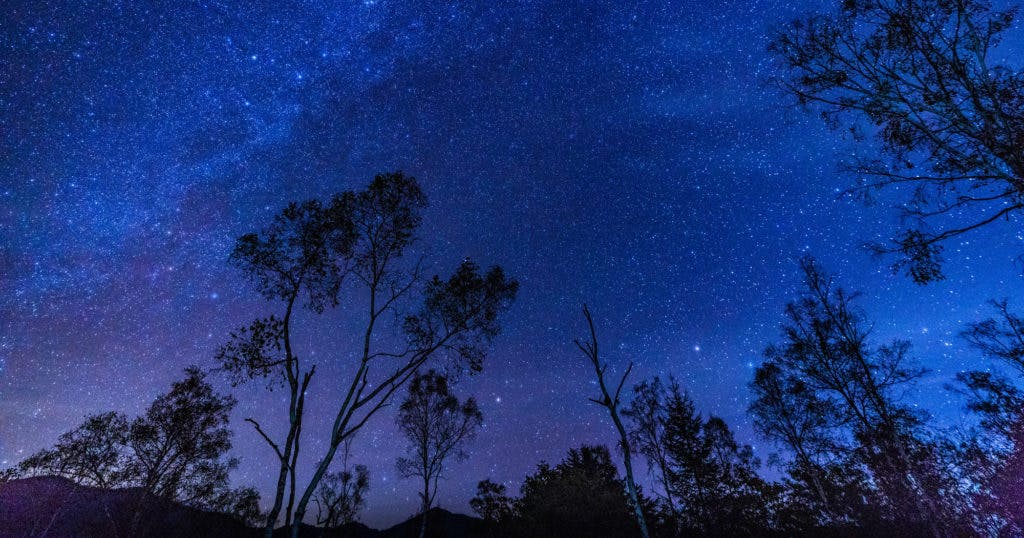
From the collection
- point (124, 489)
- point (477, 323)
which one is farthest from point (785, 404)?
point (124, 489)

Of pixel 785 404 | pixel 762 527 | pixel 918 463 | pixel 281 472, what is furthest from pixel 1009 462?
pixel 281 472

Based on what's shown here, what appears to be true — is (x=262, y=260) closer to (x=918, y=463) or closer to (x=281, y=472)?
(x=281, y=472)

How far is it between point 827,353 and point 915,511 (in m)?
5.92

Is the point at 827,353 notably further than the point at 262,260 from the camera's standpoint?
Yes

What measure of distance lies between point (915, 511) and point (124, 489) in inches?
1551

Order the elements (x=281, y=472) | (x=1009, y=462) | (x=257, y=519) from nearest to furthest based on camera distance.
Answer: (x=281, y=472) < (x=1009, y=462) < (x=257, y=519)

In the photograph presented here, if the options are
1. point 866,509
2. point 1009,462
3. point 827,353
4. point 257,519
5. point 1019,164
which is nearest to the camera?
point 1019,164

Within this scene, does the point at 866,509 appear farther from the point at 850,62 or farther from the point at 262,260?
the point at 262,260

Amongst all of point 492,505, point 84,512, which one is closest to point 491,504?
point 492,505

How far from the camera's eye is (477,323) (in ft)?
53.3

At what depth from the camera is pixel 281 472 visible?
370 inches

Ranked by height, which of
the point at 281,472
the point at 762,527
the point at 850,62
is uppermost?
the point at 850,62

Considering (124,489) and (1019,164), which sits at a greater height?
(1019,164)

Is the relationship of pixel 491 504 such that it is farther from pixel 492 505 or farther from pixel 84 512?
pixel 84 512
